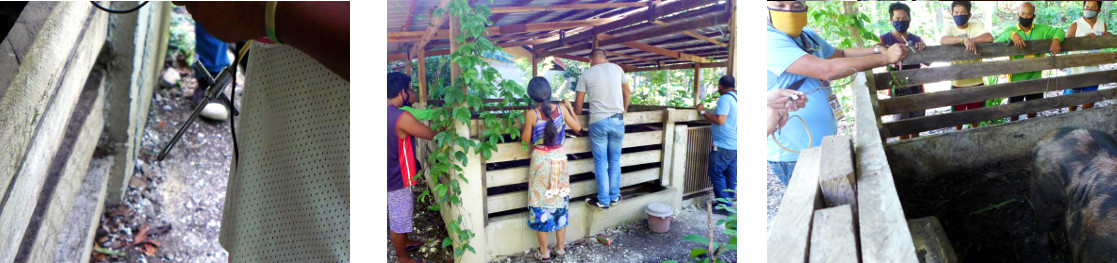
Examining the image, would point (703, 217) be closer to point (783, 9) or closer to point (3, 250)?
point (783, 9)

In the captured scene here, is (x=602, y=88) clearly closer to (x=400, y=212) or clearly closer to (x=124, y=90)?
(x=400, y=212)

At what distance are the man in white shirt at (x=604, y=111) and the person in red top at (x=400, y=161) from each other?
1.24 ft

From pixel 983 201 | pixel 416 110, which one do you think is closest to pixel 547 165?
pixel 416 110

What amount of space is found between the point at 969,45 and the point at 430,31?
1.50 meters

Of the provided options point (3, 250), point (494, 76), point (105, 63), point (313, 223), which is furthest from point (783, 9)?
point (105, 63)

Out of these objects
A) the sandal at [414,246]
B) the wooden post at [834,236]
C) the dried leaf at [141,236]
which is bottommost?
the dried leaf at [141,236]

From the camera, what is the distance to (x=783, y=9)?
56.9 inches

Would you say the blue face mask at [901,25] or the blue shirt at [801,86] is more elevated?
the blue face mask at [901,25]

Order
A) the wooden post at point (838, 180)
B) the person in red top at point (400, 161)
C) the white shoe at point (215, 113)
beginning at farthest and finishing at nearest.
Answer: the white shoe at point (215, 113), the person in red top at point (400, 161), the wooden post at point (838, 180)

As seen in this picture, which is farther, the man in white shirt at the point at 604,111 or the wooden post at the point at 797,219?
the man in white shirt at the point at 604,111

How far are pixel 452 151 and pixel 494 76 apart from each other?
0.64 feet

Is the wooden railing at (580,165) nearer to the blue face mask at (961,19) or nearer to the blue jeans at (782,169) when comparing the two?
the blue jeans at (782,169)

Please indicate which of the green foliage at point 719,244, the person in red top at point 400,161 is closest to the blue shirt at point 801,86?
the green foliage at point 719,244

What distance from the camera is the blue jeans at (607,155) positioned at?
1241mm
